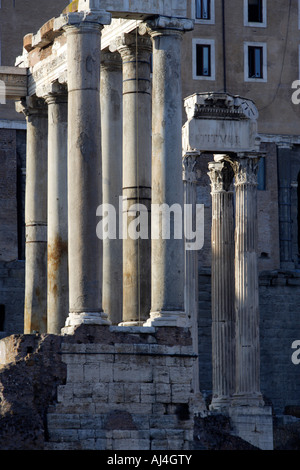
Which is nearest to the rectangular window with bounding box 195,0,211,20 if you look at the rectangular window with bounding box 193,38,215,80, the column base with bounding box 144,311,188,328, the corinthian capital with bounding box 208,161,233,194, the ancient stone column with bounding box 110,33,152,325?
the rectangular window with bounding box 193,38,215,80

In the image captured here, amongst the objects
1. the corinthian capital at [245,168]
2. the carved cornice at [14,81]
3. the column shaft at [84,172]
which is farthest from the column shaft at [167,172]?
the corinthian capital at [245,168]

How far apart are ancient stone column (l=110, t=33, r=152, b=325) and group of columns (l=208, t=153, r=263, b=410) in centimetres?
777

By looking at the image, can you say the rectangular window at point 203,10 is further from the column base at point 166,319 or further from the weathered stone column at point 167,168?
the column base at point 166,319

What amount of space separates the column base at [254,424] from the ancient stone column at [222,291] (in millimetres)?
745

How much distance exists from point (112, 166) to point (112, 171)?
0.10 metres

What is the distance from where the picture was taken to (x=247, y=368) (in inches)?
1297

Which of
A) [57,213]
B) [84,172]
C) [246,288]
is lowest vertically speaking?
[246,288]

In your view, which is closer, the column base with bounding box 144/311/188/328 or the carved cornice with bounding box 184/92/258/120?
the column base with bounding box 144/311/188/328

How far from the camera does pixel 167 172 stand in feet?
79.9

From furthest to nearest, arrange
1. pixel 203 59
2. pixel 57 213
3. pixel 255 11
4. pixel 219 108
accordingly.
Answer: pixel 255 11 → pixel 203 59 → pixel 219 108 → pixel 57 213

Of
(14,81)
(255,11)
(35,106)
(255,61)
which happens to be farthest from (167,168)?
(255,11)

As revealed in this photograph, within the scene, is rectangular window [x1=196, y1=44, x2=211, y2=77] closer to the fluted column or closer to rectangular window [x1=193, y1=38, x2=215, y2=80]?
rectangular window [x1=193, y1=38, x2=215, y2=80]

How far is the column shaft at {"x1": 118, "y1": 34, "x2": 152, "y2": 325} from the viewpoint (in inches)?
1002

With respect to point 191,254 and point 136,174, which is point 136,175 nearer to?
point 136,174
